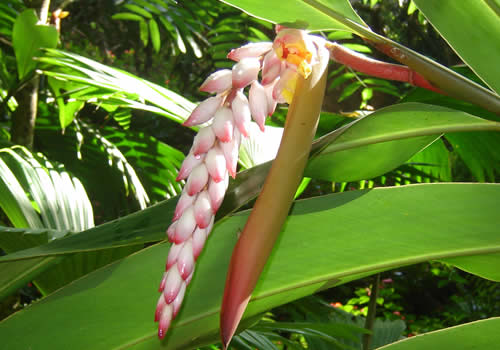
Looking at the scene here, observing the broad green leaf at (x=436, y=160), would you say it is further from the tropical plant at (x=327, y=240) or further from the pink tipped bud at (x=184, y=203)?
the pink tipped bud at (x=184, y=203)

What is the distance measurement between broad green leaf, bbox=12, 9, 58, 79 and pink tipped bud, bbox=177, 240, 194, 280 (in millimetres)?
823

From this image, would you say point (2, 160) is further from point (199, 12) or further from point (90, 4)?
point (90, 4)

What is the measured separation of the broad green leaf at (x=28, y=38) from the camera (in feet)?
2.98

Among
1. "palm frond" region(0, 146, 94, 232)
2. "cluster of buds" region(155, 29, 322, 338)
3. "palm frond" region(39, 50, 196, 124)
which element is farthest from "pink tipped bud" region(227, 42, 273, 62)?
"palm frond" region(0, 146, 94, 232)

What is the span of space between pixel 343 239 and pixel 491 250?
92mm

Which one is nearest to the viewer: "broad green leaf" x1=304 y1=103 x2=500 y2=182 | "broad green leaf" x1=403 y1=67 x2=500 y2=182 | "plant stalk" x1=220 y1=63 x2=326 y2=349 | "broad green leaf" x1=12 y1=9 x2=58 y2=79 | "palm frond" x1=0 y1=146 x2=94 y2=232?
"plant stalk" x1=220 y1=63 x2=326 y2=349

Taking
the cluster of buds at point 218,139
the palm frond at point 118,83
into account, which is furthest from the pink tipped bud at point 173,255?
the palm frond at point 118,83

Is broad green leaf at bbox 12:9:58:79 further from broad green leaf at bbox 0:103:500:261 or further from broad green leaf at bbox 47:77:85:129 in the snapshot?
broad green leaf at bbox 0:103:500:261

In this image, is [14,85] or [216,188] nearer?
[216,188]

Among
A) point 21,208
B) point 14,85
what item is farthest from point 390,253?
point 14,85

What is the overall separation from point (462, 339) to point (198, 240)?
20 cm

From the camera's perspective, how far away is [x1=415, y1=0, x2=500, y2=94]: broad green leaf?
255 millimetres

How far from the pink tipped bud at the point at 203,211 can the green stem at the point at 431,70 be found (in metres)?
0.10

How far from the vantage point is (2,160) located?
0.88 meters
